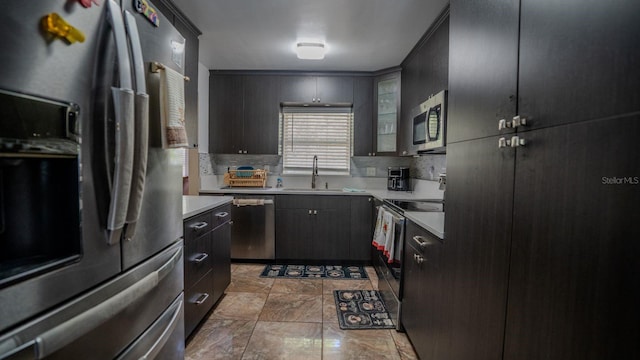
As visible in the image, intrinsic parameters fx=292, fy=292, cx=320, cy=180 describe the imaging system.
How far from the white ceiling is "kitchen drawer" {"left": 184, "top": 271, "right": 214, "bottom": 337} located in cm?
206

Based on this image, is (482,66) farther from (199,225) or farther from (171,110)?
(199,225)

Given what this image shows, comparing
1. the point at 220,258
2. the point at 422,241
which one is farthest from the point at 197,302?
the point at 422,241

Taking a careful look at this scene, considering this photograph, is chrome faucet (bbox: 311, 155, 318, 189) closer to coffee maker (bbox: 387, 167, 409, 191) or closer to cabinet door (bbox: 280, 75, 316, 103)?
cabinet door (bbox: 280, 75, 316, 103)

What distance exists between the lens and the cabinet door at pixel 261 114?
372cm

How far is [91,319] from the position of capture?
742mm

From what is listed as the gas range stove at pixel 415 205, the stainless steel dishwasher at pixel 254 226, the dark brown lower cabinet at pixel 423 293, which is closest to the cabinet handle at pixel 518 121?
the dark brown lower cabinet at pixel 423 293

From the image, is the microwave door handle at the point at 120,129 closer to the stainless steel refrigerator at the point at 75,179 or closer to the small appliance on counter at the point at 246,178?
the stainless steel refrigerator at the point at 75,179

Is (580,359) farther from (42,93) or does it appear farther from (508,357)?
(42,93)

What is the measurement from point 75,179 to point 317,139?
3.35 meters

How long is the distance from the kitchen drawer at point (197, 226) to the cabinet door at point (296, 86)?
6.86ft

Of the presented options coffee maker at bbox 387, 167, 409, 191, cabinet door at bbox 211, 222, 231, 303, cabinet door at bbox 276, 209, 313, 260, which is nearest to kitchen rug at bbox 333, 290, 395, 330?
cabinet door at bbox 276, 209, 313, 260

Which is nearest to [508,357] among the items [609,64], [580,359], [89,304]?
[580,359]
